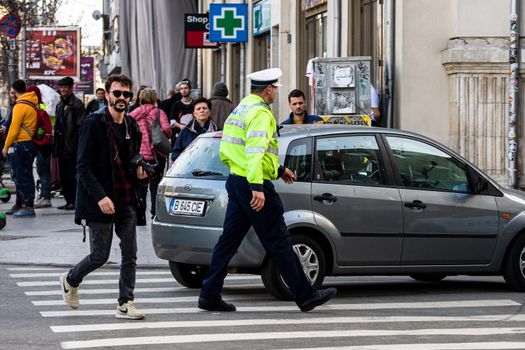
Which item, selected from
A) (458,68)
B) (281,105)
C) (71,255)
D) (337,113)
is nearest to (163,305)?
(71,255)

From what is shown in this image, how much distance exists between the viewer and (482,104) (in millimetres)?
18516

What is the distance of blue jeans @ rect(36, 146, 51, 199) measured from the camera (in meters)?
21.1

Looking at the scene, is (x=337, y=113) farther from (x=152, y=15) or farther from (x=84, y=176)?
(x=152, y=15)

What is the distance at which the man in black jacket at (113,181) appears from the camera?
9978 millimetres

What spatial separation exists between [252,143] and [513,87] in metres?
8.00

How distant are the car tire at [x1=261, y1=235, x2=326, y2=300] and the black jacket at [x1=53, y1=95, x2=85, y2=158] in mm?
10914

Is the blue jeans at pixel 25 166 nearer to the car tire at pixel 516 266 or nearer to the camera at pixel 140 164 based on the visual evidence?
the car tire at pixel 516 266

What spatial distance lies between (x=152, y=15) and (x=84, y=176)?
25.9m

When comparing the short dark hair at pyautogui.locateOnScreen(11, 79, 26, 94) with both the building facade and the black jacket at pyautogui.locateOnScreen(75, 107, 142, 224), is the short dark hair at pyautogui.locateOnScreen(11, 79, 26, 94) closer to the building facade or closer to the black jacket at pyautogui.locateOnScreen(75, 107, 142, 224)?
the building facade

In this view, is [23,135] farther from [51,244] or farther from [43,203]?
[51,244]

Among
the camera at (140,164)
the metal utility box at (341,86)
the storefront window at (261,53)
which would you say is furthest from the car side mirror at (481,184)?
the storefront window at (261,53)

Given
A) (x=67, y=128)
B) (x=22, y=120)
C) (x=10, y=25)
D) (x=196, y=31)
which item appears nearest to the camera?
(x=22, y=120)

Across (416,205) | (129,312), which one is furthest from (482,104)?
(129,312)

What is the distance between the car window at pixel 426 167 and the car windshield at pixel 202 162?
147cm
